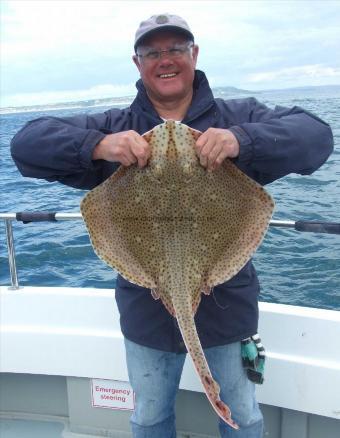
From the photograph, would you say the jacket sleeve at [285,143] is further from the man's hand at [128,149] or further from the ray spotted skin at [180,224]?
the man's hand at [128,149]

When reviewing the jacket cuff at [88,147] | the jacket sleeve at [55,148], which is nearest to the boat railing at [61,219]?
the jacket sleeve at [55,148]

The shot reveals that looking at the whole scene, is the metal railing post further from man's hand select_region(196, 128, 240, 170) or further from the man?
man's hand select_region(196, 128, 240, 170)

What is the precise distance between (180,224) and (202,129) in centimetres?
75

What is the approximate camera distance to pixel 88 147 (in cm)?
267

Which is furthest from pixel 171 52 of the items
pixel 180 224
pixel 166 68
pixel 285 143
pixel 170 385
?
pixel 170 385

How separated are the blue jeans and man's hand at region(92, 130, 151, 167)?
1.25 metres

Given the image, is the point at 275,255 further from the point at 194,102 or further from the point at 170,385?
the point at 194,102

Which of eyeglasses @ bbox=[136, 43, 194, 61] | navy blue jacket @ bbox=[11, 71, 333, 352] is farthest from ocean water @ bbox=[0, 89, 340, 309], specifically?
eyeglasses @ bbox=[136, 43, 194, 61]

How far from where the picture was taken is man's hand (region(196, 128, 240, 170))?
2.36m

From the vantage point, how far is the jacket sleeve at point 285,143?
256 cm

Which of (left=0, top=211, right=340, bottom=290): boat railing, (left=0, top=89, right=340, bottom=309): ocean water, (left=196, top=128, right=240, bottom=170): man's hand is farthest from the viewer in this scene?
(left=0, top=89, right=340, bottom=309): ocean water

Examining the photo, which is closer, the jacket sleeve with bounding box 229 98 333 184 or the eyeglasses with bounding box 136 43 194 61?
the jacket sleeve with bounding box 229 98 333 184

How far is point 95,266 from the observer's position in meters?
9.28

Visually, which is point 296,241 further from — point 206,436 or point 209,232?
point 209,232
